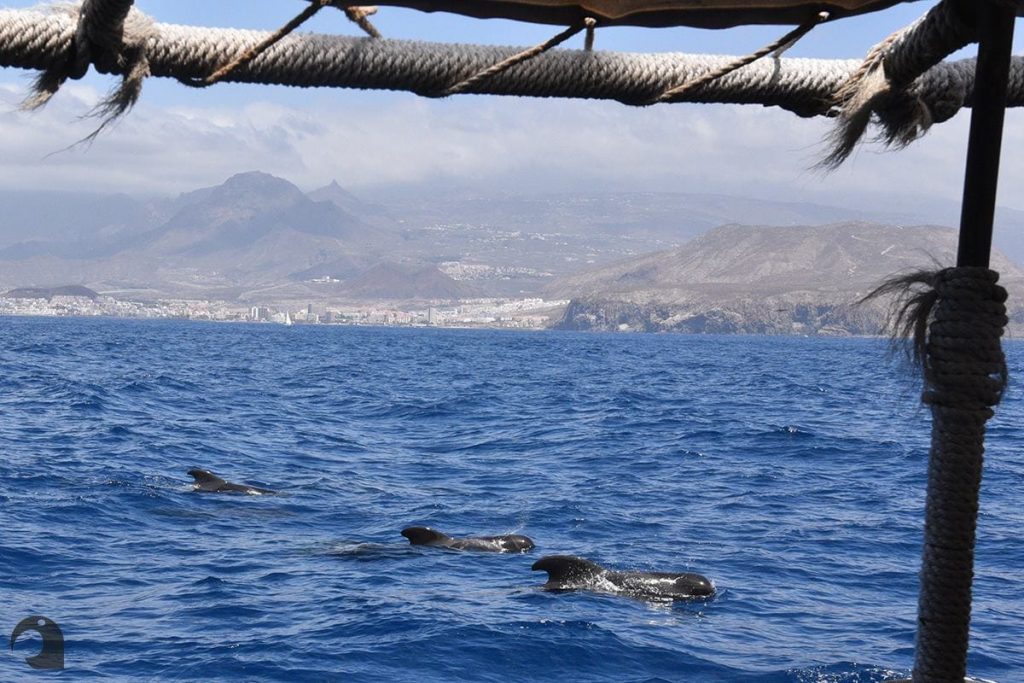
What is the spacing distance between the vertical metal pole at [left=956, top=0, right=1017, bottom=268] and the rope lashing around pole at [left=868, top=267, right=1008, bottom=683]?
235mm

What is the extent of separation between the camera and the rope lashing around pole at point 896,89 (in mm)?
4137

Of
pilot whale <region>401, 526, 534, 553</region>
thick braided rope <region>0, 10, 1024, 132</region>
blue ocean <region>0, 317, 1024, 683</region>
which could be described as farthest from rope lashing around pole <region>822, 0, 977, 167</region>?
pilot whale <region>401, 526, 534, 553</region>

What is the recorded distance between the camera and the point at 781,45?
4.28 meters

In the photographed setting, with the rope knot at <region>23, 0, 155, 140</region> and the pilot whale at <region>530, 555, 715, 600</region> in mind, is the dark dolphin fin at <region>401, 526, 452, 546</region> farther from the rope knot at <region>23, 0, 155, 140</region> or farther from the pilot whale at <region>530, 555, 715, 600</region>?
the rope knot at <region>23, 0, 155, 140</region>

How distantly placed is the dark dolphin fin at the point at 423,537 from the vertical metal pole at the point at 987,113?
13586mm

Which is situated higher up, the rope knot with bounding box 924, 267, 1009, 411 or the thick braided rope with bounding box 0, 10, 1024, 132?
the thick braided rope with bounding box 0, 10, 1024, 132

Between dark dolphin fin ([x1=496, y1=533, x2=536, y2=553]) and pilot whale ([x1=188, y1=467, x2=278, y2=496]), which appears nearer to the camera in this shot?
dark dolphin fin ([x1=496, y1=533, x2=536, y2=553])

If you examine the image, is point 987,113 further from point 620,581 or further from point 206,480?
point 206,480

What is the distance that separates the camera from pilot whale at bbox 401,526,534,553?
16.8 metres

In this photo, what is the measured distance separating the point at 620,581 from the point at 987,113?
11454 mm

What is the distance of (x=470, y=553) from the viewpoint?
16578 millimetres

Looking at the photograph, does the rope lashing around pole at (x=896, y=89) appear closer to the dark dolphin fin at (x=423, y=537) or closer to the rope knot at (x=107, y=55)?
the rope knot at (x=107, y=55)

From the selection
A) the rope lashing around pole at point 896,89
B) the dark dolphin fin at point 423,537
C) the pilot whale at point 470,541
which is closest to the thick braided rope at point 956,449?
the rope lashing around pole at point 896,89

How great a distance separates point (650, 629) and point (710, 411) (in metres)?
30.6
